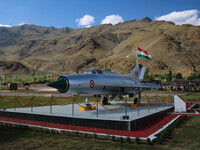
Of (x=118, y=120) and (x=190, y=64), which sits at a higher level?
(x=190, y=64)

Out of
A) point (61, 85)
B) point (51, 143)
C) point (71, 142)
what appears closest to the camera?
point (51, 143)

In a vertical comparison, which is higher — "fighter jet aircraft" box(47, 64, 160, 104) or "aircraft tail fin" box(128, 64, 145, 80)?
"aircraft tail fin" box(128, 64, 145, 80)

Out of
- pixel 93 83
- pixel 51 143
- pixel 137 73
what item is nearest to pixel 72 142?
pixel 51 143

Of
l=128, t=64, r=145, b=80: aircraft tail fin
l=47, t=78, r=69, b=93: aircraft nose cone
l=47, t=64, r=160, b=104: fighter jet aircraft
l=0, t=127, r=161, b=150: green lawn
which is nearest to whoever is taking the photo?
l=0, t=127, r=161, b=150: green lawn

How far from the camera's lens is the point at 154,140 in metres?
8.26

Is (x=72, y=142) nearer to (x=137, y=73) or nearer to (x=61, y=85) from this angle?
(x=61, y=85)

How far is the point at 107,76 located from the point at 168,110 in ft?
20.9

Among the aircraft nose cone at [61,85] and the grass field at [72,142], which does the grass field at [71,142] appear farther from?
the aircraft nose cone at [61,85]

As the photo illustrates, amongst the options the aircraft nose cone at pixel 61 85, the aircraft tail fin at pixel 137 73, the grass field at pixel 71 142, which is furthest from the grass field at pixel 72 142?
the aircraft tail fin at pixel 137 73

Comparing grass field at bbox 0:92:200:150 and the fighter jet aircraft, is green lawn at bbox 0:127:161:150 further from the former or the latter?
the fighter jet aircraft

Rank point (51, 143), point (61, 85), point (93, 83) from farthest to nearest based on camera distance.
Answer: point (93, 83) → point (61, 85) → point (51, 143)

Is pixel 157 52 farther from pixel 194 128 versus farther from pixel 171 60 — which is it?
pixel 194 128

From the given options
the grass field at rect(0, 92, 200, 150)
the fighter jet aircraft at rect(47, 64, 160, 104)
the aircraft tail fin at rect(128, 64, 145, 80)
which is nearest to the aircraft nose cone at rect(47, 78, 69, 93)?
the fighter jet aircraft at rect(47, 64, 160, 104)

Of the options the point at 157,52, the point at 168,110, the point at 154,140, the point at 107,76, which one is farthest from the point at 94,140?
the point at 157,52
